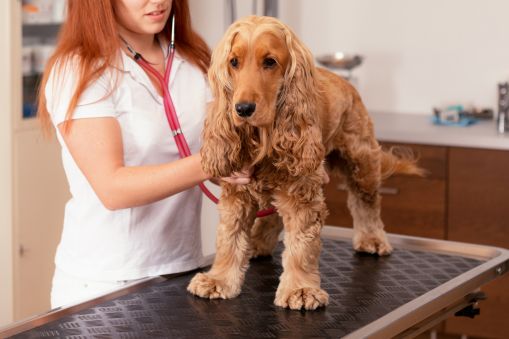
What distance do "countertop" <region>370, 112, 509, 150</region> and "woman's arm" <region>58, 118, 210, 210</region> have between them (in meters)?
1.77

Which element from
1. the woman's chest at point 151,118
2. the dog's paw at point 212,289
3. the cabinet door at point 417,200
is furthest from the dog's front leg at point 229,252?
the cabinet door at point 417,200

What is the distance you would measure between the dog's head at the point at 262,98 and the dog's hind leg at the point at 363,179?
0.40 m

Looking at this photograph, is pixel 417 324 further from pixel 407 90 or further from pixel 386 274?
pixel 407 90

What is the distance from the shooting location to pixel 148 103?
229 cm

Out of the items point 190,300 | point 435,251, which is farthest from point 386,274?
point 190,300

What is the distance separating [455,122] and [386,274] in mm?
1759

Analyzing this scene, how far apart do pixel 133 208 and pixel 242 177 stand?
18.8 inches

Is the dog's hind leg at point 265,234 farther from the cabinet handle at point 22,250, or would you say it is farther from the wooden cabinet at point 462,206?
the cabinet handle at point 22,250

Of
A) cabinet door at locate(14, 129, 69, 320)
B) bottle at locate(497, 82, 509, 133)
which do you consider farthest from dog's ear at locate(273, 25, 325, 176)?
cabinet door at locate(14, 129, 69, 320)

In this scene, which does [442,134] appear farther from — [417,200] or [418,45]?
[418,45]

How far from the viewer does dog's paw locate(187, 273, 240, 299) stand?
6.59 feet

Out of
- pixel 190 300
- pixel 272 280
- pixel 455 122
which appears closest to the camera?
pixel 190 300

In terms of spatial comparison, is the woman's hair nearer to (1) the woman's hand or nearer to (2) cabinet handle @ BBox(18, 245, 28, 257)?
(1) the woman's hand

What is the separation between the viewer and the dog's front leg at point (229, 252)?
200cm
